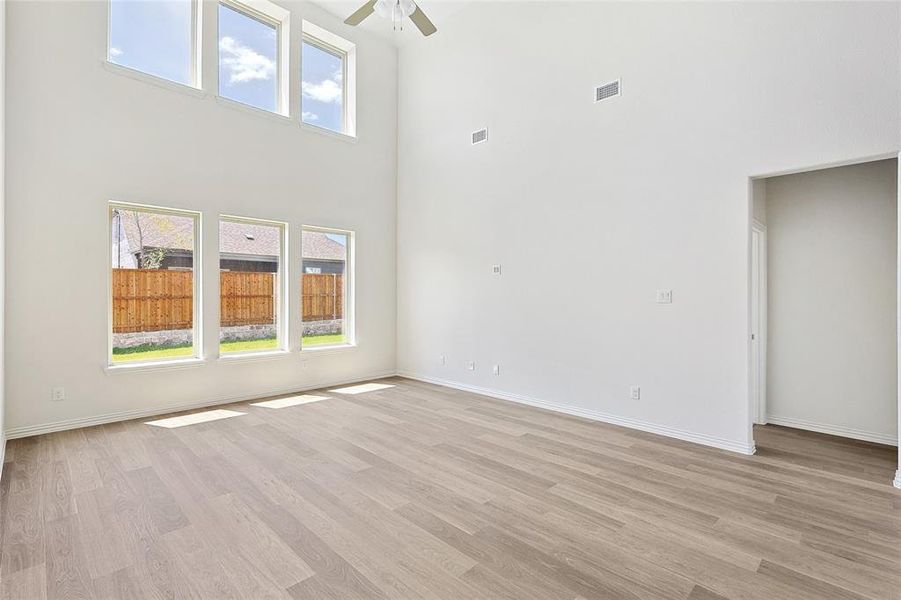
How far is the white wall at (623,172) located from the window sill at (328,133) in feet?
3.40

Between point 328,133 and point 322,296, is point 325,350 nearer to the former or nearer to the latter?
point 322,296

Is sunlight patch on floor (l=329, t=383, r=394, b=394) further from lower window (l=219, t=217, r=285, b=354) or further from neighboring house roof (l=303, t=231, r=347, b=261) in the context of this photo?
neighboring house roof (l=303, t=231, r=347, b=261)

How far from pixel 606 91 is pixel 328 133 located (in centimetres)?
364

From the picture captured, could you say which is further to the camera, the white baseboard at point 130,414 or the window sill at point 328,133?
the window sill at point 328,133

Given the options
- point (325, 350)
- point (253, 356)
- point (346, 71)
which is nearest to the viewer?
point (253, 356)

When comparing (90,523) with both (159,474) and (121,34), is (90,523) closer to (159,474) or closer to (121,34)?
(159,474)

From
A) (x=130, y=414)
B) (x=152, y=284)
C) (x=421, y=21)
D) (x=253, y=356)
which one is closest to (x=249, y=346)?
(x=253, y=356)

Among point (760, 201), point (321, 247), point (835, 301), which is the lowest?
point (835, 301)

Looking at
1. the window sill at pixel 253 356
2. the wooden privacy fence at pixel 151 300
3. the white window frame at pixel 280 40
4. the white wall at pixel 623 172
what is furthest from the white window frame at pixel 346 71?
the window sill at pixel 253 356

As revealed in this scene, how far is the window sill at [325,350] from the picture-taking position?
5.95 metres

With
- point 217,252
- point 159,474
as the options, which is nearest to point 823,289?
point 159,474

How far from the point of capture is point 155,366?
4699 millimetres

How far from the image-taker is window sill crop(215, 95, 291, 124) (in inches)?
202

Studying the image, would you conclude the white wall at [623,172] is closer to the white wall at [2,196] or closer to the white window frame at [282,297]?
the white window frame at [282,297]
